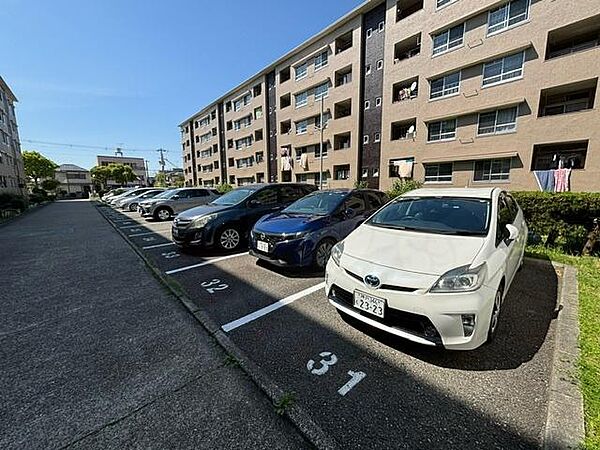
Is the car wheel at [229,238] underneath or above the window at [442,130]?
underneath

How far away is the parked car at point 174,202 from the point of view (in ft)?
40.1

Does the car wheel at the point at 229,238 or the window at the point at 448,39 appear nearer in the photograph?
the car wheel at the point at 229,238

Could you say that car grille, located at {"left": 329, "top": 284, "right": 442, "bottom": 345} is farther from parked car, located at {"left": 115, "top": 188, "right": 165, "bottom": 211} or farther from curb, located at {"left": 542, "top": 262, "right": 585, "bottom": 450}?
parked car, located at {"left": 115, "top": 188, "right": 165, "bottom": 211}

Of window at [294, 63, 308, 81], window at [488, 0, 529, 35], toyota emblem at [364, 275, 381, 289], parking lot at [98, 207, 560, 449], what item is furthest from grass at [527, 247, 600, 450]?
window at [294, 63, 308, 81]

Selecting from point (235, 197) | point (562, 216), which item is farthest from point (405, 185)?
point (235, 197)

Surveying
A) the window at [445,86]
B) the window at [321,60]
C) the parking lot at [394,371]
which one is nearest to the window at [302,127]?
the window at [321,60]

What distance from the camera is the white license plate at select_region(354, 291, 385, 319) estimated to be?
243 cm

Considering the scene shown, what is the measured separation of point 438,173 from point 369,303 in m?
16.9

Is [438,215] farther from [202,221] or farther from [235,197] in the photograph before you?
[235,197]

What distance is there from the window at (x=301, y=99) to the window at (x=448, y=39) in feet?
37.2

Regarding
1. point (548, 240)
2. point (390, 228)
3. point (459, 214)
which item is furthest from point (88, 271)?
point (548, 240)

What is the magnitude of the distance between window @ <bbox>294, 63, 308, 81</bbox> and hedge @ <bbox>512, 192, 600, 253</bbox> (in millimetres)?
22658

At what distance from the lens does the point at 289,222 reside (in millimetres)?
4809

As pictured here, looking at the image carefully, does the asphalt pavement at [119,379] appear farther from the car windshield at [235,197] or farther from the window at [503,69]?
the window at [503,69]
